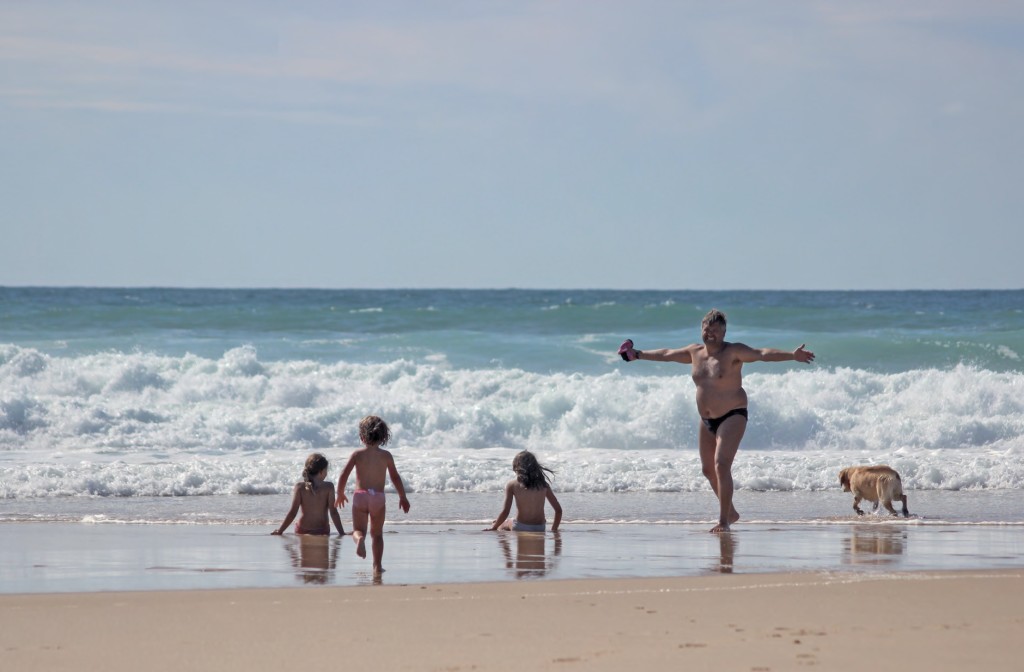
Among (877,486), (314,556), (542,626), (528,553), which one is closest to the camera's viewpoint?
(542,626)

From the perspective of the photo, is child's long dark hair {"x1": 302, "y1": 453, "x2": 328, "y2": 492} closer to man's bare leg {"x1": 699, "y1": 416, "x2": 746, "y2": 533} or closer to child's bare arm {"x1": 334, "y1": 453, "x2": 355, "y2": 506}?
child's bare arm {"x1": 334, "y1": 453, "x2": 355, "y2": 506}

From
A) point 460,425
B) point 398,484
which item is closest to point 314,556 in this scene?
point 398,484

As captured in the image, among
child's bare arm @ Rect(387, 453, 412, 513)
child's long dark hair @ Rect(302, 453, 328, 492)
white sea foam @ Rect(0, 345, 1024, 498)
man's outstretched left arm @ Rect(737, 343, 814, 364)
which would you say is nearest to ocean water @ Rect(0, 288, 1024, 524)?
white sea foam @ Rect(0, 345, 1024, 498)

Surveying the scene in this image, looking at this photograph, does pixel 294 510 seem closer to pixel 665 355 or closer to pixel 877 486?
pixel 665 355

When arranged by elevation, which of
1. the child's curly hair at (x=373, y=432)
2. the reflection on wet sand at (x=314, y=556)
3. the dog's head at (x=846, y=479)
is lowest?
the reflection on wet sand at (x=314, y=556)

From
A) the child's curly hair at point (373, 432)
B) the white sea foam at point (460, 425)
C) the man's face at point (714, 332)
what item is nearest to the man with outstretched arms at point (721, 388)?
the man's face at point (714, 332)

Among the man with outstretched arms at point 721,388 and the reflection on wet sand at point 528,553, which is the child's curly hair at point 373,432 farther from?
the man with outstretched arms at point 721,388

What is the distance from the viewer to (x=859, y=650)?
16.0 ft

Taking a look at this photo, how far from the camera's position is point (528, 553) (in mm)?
7953

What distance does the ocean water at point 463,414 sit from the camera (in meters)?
12.3

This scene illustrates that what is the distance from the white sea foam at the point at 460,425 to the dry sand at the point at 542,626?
6.32 m

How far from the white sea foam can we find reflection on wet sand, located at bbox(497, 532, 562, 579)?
361 cm

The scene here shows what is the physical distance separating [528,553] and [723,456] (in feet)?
5.95

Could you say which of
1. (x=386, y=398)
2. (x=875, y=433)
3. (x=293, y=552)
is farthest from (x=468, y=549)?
(x=386, y=398)
